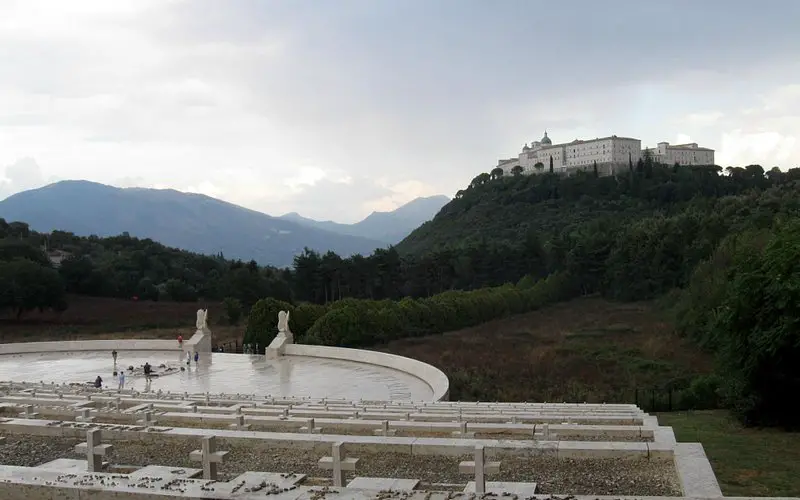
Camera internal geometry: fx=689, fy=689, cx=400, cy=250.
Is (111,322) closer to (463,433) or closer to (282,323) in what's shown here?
(282,323)

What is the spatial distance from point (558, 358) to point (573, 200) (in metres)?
85.7

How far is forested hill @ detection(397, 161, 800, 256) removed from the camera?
107 meters

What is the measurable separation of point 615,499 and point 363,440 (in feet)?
13.9

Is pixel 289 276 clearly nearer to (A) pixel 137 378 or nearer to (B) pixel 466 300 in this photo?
(B) pixel 466 300

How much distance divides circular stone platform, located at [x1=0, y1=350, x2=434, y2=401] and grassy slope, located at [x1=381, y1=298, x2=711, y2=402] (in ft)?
16.2

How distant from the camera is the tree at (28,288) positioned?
54719 millimetres

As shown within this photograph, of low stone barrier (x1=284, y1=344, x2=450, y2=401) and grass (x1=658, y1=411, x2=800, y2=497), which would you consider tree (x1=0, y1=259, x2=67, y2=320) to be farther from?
grass (x1=658, y1=411, x2=800, y2=497)

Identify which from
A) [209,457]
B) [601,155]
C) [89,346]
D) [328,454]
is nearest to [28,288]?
[89,346]

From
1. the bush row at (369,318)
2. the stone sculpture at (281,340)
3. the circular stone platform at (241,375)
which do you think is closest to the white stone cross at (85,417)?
the circular stone platform at (241,375)

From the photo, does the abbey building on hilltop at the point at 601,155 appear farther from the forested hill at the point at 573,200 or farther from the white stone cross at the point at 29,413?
the white stone cross at the point at 29,413

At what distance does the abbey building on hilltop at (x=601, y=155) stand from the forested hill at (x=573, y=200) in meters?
12.8

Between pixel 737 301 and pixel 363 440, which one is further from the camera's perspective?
pixel 737 301

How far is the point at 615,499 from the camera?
486 cm

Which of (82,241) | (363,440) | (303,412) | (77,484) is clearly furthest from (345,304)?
(82,241)
